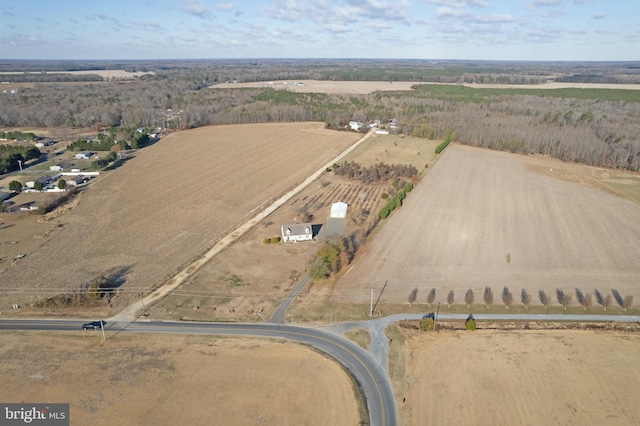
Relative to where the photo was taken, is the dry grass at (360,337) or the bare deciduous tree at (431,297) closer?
the dry grass at (360,337)

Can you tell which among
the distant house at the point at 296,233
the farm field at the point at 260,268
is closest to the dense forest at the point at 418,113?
the farm field at the point at 260,268

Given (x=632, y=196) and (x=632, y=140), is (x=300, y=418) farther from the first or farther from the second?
(x=632, y=140)

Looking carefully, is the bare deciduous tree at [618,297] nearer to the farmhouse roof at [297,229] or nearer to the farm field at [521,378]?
the farm field at [521,378]

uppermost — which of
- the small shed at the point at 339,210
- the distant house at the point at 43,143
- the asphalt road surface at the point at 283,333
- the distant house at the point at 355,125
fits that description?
the distant house at the point at 355,125

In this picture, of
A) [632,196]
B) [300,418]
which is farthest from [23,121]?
[632,196]

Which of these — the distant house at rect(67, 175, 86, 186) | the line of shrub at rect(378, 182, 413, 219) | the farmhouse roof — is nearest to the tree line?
the farmhouse roof

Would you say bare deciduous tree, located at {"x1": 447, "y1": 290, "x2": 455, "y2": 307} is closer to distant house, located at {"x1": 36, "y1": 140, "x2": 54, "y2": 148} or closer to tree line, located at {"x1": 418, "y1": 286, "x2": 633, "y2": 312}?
tree line, located at {"x1": 418, "y1": 286, "x2": 633, "y2": 312}
